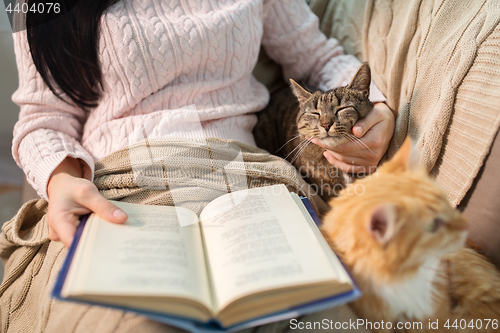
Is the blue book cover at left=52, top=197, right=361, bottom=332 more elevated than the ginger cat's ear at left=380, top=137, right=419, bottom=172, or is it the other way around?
the ginger cat's ear at left=380, top=137, right=419, bottom=172

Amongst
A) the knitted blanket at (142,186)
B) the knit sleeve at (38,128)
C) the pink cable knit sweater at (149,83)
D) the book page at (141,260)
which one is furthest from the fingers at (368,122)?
the knit sleeve at (38,128)

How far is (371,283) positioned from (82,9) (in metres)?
1.06

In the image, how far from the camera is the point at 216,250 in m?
0.58

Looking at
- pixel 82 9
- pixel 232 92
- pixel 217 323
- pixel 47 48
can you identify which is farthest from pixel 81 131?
pixel 217 323

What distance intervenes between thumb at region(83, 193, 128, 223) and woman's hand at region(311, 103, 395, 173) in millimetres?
651

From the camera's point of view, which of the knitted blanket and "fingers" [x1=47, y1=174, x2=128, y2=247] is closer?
"fingers" [x1=47, y1=174, x2=128, y2=247]

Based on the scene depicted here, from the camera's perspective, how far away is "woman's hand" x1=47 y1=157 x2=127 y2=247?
613mm

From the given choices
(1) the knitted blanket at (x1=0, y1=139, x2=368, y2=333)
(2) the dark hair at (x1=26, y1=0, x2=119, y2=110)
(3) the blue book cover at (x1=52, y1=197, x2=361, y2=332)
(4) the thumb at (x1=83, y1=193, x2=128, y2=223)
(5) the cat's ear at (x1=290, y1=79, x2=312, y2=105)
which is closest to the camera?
(3) the blue book cover at (x1=52, y1=197, x2=361, y2=332)

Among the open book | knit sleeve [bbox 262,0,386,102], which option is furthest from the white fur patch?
knit sleeve [bbox 262,0,386,102]

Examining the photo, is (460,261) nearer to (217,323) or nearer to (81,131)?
(217,323)

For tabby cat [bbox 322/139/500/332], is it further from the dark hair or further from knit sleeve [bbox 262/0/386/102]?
the dark hair

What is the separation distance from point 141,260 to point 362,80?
85 cm

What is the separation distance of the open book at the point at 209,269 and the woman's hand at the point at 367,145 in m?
0.38

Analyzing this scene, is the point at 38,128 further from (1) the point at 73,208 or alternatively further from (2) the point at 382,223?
(2) the point at 382,223
